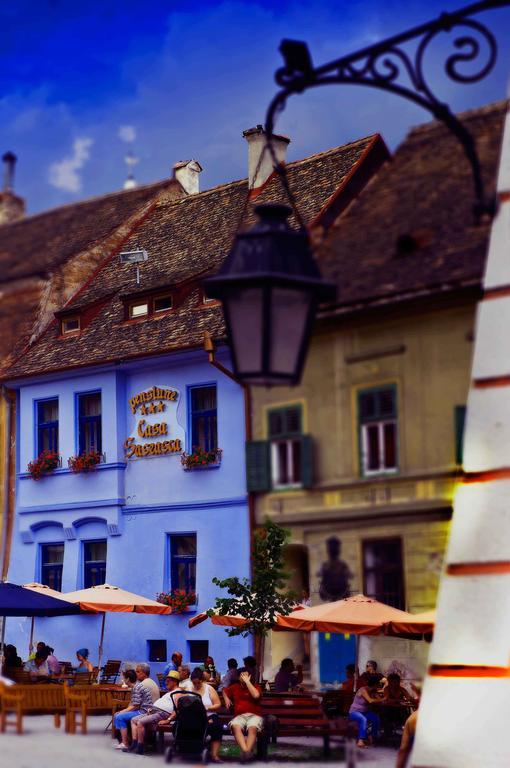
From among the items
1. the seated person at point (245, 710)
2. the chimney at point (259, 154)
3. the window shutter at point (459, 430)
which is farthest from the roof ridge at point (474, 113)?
the seated person at point (245, 710)

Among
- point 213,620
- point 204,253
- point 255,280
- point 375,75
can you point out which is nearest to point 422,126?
point 375,75

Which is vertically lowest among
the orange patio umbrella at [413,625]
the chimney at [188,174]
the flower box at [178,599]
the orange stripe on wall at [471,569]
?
the orange patio umbrella at [413,625]

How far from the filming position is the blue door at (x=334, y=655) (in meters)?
3.03

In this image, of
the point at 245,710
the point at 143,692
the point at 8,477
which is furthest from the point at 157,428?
the point at 143,692

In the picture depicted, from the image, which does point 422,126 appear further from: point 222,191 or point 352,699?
point 352,699

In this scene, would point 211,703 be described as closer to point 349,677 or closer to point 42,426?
point 42,426

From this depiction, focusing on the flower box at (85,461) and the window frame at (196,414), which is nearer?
the window frame at (196,414)

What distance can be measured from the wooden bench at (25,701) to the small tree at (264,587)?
508 millimetres

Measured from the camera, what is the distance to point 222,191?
4020 mm

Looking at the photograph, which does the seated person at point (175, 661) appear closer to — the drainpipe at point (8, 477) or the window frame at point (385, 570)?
the drainpipe at point (8, 477)

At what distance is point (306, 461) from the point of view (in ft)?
9.64

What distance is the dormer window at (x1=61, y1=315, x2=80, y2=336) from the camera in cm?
453

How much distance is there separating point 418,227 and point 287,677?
139 cm

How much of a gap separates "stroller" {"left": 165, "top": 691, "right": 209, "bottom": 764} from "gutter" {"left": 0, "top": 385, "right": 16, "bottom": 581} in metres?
0.90
